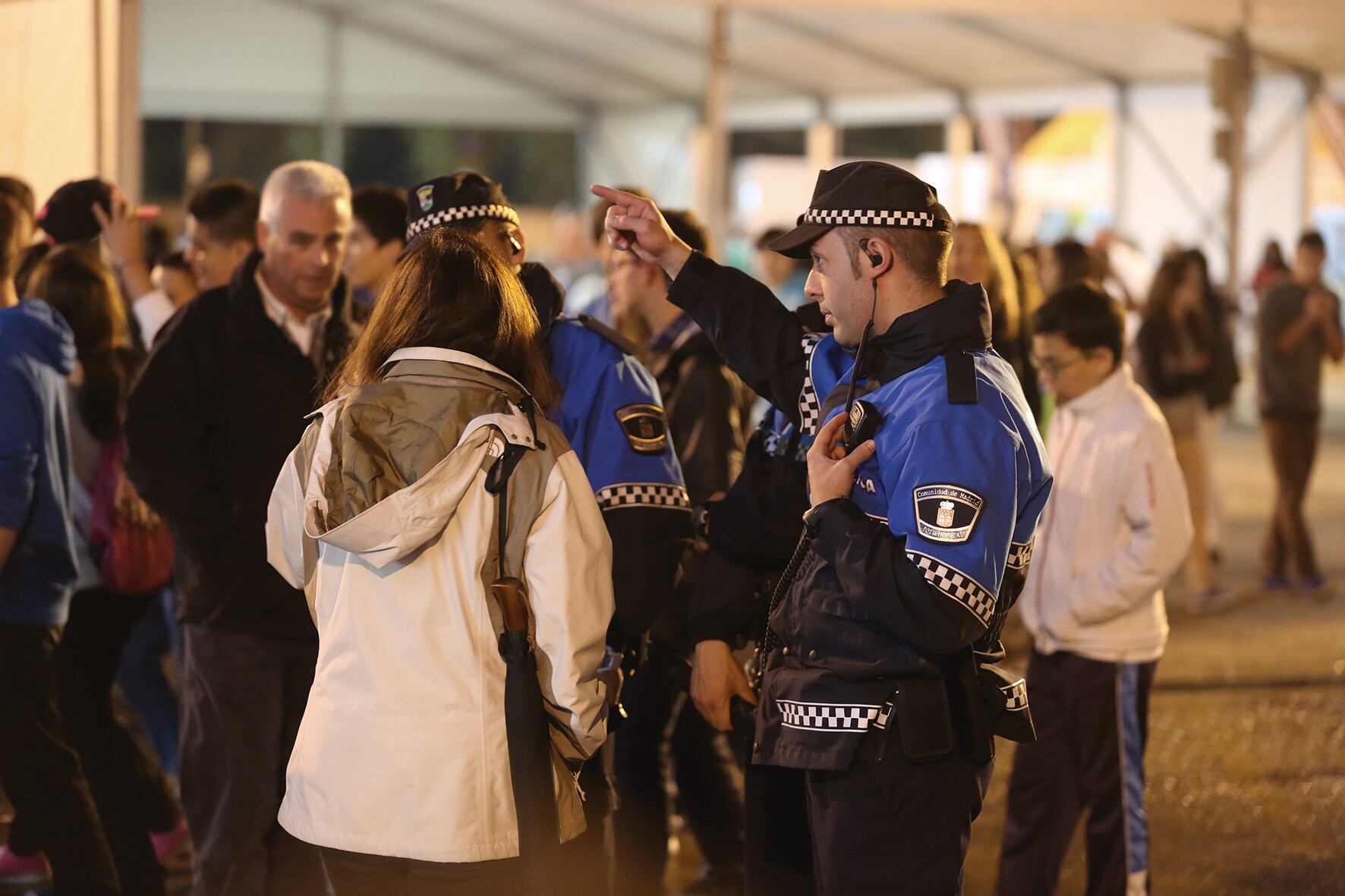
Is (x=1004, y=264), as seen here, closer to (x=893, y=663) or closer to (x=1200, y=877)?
(x=1200, y=877)

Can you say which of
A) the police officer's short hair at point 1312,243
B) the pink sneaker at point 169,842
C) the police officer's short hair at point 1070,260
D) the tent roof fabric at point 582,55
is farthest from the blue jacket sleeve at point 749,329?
the tent roof fabric at point 582,55

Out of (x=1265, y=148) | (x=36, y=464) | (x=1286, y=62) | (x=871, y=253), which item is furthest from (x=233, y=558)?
(x=1265, y=148)

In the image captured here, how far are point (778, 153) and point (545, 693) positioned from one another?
28.4m

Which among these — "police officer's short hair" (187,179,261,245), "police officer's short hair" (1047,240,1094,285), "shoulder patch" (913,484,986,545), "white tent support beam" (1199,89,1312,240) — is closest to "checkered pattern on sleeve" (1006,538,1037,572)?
"shoulder patch" (913,484,986,545)

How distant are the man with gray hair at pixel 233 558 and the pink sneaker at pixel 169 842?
47.6 inches

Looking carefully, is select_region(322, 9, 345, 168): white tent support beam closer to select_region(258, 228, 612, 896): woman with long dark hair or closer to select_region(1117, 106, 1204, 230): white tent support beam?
select_region(1117, 106, 1204, 230): white tent support beam

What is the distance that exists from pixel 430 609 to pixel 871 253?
43.1 inches

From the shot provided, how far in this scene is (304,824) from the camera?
2.81 m

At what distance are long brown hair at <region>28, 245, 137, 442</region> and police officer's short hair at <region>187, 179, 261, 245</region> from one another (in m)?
0.39

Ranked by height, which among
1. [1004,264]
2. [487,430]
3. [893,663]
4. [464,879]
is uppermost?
[1004,264]

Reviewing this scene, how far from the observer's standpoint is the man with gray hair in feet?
13.2

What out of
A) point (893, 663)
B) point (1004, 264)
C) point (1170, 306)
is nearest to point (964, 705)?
point (893, 663)

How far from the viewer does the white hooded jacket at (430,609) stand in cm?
272

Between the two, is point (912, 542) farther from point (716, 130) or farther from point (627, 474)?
point (716, 130)
